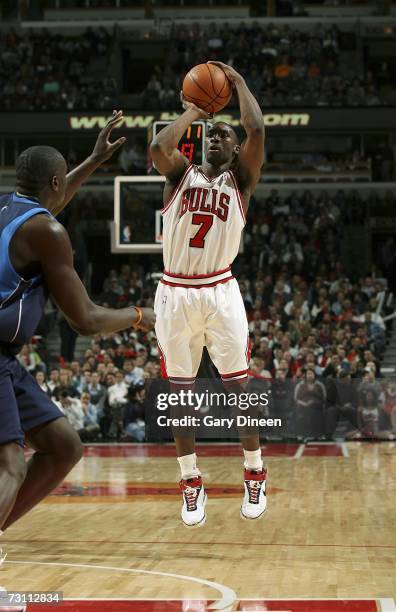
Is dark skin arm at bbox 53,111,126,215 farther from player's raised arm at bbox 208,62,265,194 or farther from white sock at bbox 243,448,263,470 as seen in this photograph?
white sock at bbox 243,448,263,470

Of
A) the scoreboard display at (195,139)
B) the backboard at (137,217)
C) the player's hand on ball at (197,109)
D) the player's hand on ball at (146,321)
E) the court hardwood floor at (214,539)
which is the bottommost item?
the court hardwood floor at (214,539)

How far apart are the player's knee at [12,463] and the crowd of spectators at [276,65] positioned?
22.0 metres

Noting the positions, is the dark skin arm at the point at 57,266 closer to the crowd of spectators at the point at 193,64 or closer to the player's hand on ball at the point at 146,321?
the player's hand on ball at the point at 146,321

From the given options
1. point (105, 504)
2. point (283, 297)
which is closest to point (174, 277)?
point (105, 504)

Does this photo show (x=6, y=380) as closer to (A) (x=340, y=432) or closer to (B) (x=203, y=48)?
(A) (x=340, y=432)

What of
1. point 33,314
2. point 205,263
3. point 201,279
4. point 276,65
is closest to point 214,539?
point 201,279

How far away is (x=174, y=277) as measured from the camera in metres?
6.84

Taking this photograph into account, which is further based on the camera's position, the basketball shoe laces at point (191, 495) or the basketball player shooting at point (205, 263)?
the basketball shoe laces at point (191, 495)

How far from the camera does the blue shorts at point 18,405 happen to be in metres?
4.62

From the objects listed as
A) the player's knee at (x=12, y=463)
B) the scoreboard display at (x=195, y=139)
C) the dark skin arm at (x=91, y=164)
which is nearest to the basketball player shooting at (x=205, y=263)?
the dark skin arm at (x=91, y=164)

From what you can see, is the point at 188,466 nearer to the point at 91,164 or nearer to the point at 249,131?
the point at 91,164

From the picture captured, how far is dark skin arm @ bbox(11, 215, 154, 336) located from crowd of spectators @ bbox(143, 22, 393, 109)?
21675 mm

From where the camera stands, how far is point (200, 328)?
689 cm

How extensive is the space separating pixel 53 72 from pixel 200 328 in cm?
2371
